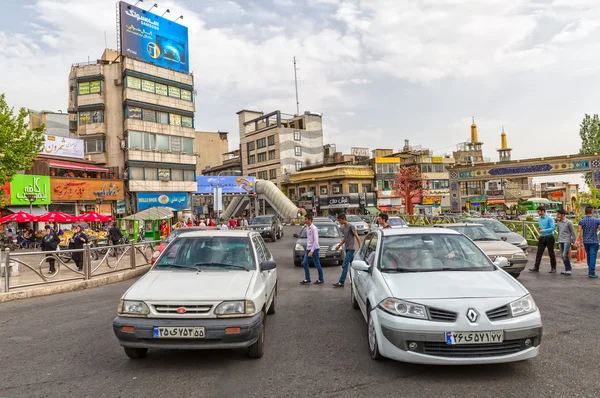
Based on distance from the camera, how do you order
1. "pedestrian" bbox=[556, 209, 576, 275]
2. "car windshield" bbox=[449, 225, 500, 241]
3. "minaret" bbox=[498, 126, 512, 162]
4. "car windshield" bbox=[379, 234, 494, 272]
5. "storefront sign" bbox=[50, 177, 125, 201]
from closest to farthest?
"car windshield" bbox=[379, 234, 494, 272] → "pedestrian" bbox=[556, 209, 576, 275] → "car windshield" bbox=[449, 225, 500, 241] → "storefront sign" bbox=[50, 177, 125, 201] → "minaret" bbox=[498, 126, 512, 162]

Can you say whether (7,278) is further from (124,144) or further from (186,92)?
(186,92)

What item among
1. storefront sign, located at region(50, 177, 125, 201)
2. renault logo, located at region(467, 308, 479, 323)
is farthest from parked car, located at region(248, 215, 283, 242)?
renault logo, located at region(467, 308, 479, 323)

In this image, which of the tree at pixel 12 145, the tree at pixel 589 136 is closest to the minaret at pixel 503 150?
the tree at pixel 589 136

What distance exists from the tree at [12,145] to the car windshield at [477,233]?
16.9m

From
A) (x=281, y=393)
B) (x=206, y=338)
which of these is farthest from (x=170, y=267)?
(x=281, y=393)

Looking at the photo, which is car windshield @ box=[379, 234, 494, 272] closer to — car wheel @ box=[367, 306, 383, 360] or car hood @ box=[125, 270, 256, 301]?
car wheel @ box=[367, 306, 383, 360]

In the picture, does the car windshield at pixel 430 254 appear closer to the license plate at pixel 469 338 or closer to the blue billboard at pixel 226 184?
the license plate at pixel 469 338

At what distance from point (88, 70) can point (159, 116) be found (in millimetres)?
8317

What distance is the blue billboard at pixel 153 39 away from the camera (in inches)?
1706

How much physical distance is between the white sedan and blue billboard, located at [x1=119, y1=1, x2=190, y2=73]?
46.0m

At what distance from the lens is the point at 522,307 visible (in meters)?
4.11

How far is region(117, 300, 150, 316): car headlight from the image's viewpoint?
4.41 metres

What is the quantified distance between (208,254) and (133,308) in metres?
1.47

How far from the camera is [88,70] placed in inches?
1700
